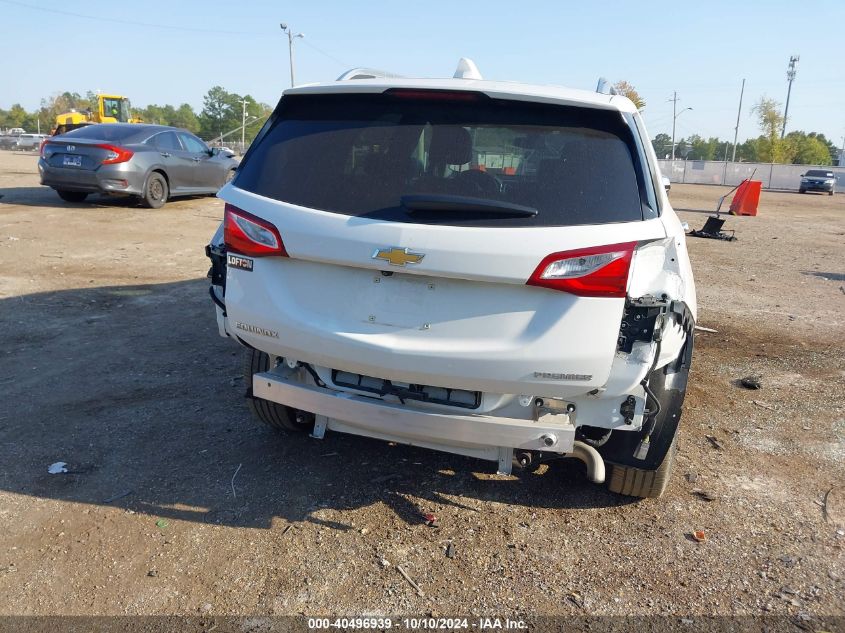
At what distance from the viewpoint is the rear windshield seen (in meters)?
2.73

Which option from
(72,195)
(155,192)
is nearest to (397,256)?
(155,192)

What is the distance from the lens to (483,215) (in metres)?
2.69

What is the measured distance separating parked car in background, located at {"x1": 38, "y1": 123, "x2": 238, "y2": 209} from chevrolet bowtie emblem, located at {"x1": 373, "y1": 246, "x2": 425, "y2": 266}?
1138 cm

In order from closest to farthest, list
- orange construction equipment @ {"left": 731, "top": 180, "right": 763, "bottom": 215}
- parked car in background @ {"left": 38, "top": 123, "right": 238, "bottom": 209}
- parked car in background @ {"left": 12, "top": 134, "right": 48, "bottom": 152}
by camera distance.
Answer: parked car in background @ {"left": 38, "top": 123, "right": 238, "bottom": 209}
orange construction equipment @ {"left": 731, "top": 180, "right": 763, "bottom": 215}
parked car in background @ {"left": 12, "top": 134, "right": 48, "bottom": 152}

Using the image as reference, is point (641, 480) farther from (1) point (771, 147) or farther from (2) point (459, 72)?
(1) point (771, 147)

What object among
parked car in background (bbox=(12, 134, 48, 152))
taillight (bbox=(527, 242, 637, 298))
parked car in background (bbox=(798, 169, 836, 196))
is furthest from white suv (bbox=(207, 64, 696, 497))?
parked car in background (bbox=(12, 134, 48, 152))

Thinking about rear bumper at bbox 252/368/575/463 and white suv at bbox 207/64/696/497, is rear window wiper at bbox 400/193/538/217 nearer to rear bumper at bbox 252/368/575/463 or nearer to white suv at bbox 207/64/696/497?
white suv at bbox 207/64/696/497

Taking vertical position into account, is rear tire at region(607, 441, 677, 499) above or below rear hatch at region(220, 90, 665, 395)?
below

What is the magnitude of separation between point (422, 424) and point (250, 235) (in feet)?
3.87

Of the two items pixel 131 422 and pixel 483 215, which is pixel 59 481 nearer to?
pixel 131 422

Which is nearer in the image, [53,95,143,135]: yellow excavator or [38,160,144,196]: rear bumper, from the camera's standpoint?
[38,160,144,196]: rear bumper

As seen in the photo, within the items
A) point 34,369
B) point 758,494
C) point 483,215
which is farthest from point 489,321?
point 34,369

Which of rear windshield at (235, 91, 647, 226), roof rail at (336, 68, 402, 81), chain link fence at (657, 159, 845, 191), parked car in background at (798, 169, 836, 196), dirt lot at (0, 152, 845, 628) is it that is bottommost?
dirt lot at (0, 152, 845, 628)

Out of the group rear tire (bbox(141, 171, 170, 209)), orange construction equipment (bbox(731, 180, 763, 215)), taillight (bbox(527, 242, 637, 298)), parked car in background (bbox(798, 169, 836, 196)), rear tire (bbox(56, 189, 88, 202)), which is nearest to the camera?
taillight (bbox(527, 242, 637, 298))
